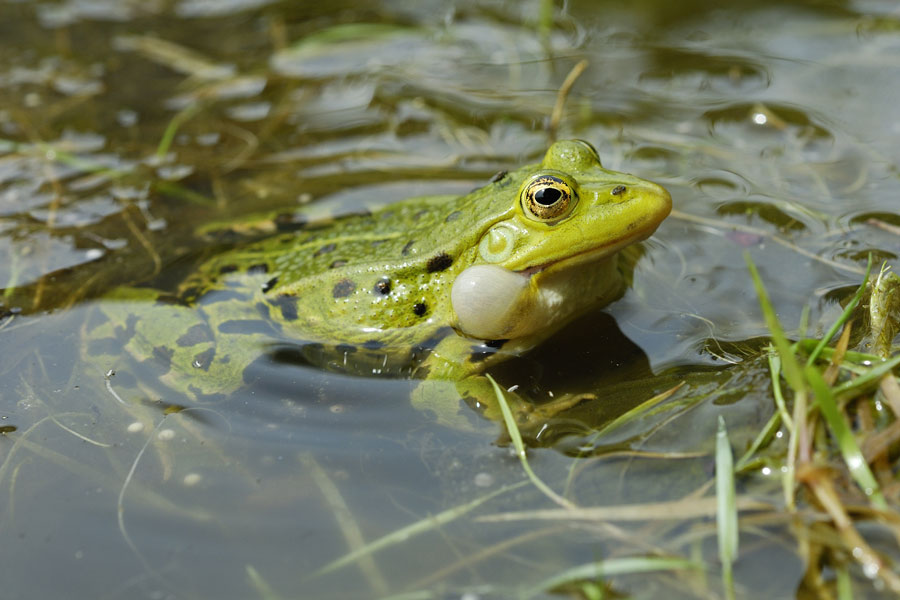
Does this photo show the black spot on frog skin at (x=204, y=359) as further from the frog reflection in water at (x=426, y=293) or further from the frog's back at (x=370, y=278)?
the frog's back at (x=370, y=278)

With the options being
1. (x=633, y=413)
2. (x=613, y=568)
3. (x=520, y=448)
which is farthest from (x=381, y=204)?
(x=613, y=568)

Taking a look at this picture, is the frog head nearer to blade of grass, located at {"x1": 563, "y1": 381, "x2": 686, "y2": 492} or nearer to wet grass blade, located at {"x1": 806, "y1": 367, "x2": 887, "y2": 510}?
blade of grass, located at {"x1": 563, "y1": 381, "x2": 686, "y2": 492}

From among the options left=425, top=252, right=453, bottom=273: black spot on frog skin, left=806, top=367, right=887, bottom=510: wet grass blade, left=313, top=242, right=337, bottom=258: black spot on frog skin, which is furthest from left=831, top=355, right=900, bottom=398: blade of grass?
left=313, top=242, right=337, bottom=258: black spot on frog skin

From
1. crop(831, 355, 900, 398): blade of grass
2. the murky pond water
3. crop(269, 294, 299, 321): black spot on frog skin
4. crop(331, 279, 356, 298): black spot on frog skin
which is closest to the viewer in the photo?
crop(831, 355, 900, 398): blade of grass

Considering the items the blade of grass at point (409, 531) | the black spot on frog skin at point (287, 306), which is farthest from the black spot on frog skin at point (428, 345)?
the blade of grass at point (409, 531)

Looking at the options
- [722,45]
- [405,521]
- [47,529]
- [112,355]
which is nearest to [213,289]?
[112,355]

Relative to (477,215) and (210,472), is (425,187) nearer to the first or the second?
(477,215)

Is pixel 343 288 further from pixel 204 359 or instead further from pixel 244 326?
pixel 204 359
